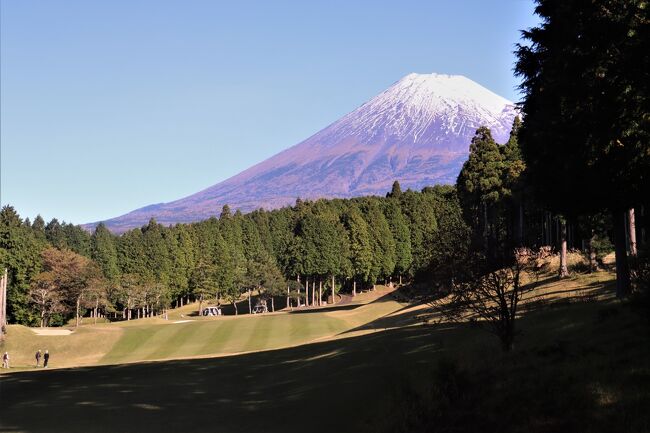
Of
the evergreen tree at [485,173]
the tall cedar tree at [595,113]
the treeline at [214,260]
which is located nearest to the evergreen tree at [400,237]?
the treeline at [214,260]

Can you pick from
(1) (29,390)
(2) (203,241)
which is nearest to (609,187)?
(1) (29,390)

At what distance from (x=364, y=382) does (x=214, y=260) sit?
7982 centimetres

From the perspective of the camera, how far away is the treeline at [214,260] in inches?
3169

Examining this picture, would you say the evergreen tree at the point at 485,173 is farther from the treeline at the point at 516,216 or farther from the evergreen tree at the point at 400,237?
the evergreen tree at the point at 400,237

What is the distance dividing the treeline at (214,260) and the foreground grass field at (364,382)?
4994 cm

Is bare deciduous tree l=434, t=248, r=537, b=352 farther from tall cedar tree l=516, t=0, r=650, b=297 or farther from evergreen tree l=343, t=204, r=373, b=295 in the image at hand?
evergreen tree l=343, t=204, r=373, b=295

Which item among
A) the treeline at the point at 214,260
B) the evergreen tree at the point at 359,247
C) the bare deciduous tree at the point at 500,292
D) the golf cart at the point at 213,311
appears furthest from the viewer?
the evergreen tree at the point at 359,247

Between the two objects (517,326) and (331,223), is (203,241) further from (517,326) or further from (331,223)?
(517,326)

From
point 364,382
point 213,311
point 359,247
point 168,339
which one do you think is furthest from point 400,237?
point 364,382

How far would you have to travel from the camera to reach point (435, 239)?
18453 mm

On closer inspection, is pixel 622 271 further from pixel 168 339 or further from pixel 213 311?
pixel 213 311

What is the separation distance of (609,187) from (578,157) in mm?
1428

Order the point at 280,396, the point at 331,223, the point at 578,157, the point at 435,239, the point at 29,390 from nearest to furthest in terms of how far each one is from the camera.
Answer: the point at 435,239, the point at 578,157, the point at 280,396, the point at 29,390, the point at 331,223

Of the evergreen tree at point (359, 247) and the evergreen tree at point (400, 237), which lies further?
the evergreen tree at point (400, 237)
